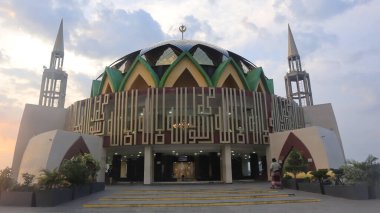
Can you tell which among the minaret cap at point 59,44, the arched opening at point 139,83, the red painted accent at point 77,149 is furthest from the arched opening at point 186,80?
the minaret cap at point 59,44

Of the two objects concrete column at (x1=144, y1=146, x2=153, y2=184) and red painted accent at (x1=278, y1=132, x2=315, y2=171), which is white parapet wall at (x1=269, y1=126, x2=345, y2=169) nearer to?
red painted accent at (x1=278, y1=132, x2=315, y2=171)

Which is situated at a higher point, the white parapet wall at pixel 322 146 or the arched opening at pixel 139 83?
the arched opening at pixel 139 83

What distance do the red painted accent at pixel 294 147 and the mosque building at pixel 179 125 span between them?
9 centimetres

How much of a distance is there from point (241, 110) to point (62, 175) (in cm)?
1872

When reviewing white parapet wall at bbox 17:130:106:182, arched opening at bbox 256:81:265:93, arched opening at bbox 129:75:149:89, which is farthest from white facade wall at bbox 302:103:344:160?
white parapet wall at bbox 17:130:106:182

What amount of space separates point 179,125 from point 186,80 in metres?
8.56

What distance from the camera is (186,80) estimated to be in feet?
113

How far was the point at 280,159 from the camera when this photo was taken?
28219 millimetres

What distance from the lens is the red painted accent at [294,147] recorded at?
25.8 meters

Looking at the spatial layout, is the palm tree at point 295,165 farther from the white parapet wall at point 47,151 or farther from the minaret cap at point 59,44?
the minaret cap at point 59,44

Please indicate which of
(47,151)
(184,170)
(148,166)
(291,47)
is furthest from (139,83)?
(291,47)

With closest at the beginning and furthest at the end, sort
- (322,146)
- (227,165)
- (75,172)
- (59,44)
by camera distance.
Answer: (75,172) → (322,146) → (227,165) → (59,44)

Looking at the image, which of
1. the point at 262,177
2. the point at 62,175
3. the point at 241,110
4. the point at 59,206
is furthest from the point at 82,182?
the point at 262,177

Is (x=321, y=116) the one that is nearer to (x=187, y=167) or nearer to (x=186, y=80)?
(x=186, y=80)
